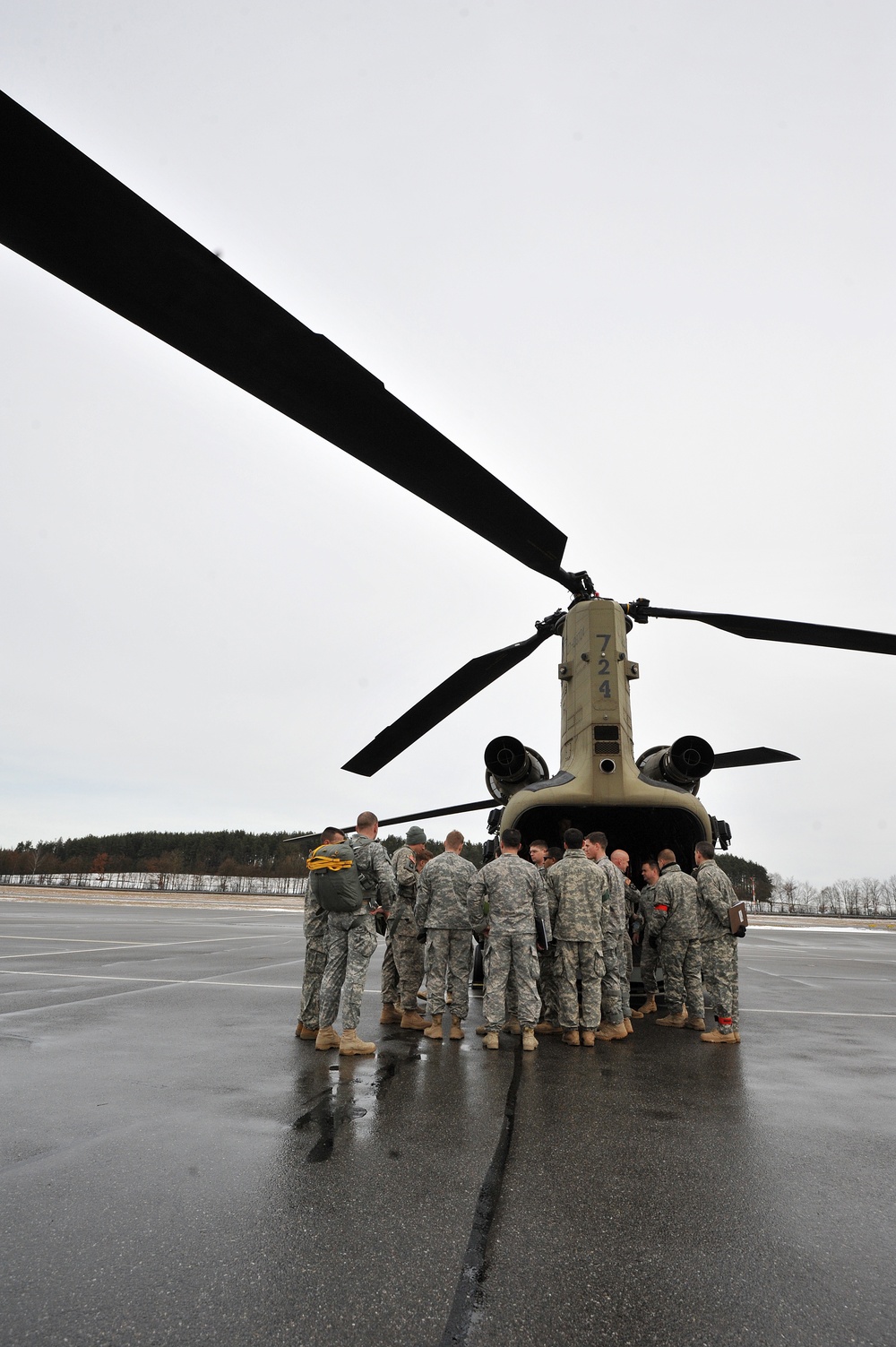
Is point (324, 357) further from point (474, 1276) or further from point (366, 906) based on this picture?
point (366, 906)

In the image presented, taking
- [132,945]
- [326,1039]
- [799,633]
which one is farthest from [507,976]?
[132,945]

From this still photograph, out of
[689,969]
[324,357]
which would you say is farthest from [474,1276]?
[689,969]

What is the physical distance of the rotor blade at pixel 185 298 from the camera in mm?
1141

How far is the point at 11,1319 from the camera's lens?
1.87 metres

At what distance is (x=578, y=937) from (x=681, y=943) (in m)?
1.53

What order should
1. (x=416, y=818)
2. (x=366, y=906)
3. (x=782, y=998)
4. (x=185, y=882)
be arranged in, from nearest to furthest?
1. (x=366, y=906)
2. (x=782, y=998)
3. (x=416, y=818)
4. (x=185, y=882)

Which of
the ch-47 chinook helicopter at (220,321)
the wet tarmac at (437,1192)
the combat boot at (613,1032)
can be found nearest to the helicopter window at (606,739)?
the combat boot at (613,1032)

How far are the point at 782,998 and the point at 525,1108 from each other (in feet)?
21.3

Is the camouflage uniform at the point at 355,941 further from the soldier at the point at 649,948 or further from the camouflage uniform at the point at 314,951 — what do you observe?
the soldier at the point at 649,948

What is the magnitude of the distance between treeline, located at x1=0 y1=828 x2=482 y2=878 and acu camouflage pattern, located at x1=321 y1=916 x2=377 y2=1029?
71.4m

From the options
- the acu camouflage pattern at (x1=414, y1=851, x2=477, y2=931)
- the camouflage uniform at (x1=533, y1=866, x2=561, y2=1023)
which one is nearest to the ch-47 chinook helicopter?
the acu camouflage pattern at (x1=414, y1=851, x2=477, y2=931)

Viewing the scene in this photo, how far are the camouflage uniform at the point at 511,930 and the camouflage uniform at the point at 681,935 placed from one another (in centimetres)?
160

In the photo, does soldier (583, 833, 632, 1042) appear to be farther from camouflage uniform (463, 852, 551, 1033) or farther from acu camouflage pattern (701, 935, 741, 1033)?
acu camouflage pattern (701, 935, 741, 1033)

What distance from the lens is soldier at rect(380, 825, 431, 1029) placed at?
21.5 ft
